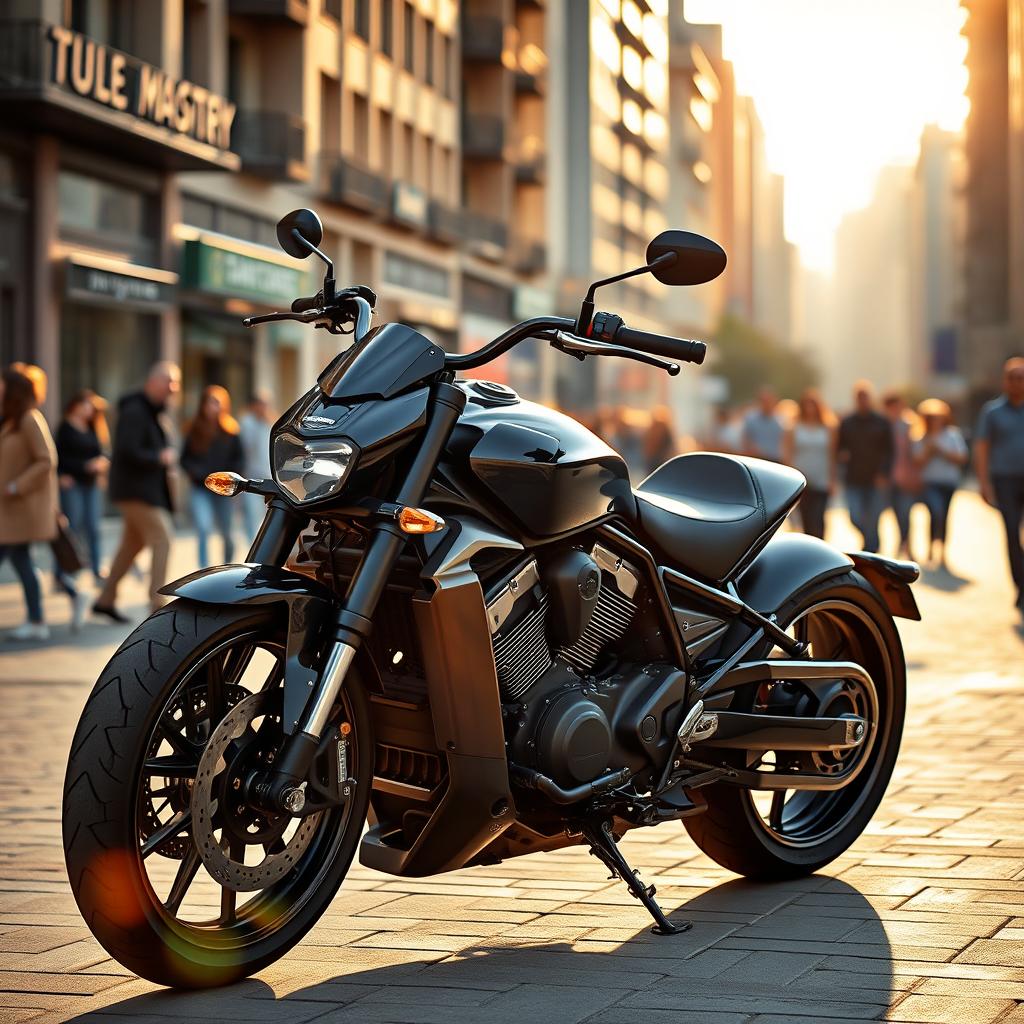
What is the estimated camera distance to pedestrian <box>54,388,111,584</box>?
54.9 feet

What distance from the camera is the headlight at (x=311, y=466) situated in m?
3.98

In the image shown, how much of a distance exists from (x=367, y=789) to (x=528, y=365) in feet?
188

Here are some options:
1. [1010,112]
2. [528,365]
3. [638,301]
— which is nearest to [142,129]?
[528,365]

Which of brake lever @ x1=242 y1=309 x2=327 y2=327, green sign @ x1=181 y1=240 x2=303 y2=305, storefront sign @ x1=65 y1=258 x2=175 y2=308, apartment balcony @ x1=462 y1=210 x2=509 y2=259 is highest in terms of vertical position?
apartment balcony @ x1=462 y1=210 x2=509 y2=259

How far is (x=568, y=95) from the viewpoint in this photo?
7100 centimetres

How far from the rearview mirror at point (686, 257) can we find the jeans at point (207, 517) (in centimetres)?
1236

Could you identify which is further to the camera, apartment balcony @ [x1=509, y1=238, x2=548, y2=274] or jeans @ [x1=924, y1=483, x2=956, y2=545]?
apartment balcony @ [x1=509, y1=238, x2=548, y2=274]

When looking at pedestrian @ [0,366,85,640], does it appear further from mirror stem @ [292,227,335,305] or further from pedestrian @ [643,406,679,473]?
pedestrian @ [643,406,679,473]

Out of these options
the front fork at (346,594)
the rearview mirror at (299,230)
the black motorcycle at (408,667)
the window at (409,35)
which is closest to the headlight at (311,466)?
the black motorcycle at (408,667)

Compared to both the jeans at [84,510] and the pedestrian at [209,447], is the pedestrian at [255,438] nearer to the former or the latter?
the pedestrian at [209,447]

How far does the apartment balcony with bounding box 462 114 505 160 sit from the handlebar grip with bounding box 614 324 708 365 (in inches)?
1862

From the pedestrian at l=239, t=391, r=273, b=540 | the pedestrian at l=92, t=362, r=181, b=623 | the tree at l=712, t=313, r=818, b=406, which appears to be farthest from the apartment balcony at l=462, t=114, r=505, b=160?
the tree at l=712, t=313, r=818, b=406

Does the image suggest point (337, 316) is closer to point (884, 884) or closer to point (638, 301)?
point (884, 884)

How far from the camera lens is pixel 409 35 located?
44.4 meters
